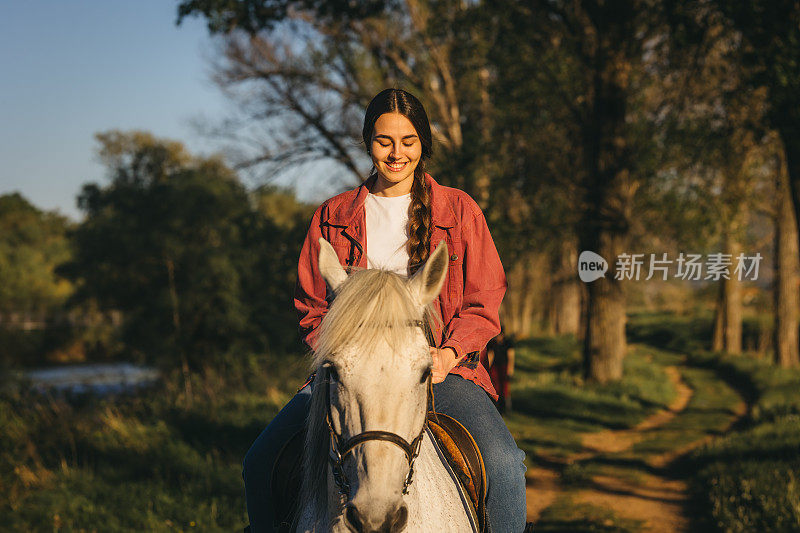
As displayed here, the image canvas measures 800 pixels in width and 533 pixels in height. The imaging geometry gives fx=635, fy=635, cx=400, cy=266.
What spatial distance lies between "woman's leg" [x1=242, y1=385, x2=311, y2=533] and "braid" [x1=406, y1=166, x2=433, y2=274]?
85cm

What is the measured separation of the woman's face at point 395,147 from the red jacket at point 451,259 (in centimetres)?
17

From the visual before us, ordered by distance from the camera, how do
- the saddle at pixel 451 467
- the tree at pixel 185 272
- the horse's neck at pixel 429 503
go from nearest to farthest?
the horse's neck at pixel 429 503 < the saddle at pixel 451 467 < the tree at pixel 185 272

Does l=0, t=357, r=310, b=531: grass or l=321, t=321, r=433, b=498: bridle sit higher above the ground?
l=321, t=321, r=433, b=498: bridle

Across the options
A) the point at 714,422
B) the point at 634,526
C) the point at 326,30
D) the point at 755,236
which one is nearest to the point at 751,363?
the point at 755,236

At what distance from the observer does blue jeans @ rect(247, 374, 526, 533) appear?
301 cm

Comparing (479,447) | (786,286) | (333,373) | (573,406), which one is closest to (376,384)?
(333,373)

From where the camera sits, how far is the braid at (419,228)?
289cm

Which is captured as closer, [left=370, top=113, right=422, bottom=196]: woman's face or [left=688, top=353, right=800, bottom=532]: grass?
[left=370, top=113, right=422, bottom=196]: woman's face

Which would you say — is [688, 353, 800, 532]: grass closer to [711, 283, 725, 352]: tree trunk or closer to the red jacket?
the red jacket

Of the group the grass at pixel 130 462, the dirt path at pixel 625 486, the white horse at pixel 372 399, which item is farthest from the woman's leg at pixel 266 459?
the dirt path at pixel 625 486

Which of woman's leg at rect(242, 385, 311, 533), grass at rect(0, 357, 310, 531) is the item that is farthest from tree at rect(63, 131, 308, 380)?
woman's leg at rect(242, 385, 311, 533)

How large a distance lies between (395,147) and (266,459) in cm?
159

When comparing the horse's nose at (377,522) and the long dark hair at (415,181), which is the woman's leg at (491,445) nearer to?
the long dark hair at (415,181)

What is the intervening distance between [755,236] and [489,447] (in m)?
20.7
